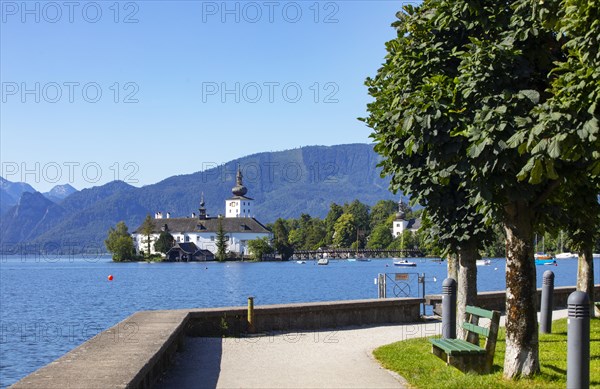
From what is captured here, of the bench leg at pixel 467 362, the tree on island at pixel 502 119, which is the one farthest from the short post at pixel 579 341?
the bench leg at pixel 467 362

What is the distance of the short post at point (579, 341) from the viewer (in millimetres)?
8828

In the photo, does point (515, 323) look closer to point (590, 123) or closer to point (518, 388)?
point (518, 388)

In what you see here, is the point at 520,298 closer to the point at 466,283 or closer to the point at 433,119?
the point at 433,119

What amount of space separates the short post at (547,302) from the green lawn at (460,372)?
0.44m

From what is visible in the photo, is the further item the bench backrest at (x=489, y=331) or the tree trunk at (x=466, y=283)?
A: the tree trunk at (x=466, y=283)

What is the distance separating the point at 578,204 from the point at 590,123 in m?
5.00

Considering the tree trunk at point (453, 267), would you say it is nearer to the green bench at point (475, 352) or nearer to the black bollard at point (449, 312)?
the black bollard at point (449, 312)

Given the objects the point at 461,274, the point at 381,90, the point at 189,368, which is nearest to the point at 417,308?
the point at 461,274

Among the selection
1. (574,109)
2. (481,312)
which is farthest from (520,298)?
(574,109)

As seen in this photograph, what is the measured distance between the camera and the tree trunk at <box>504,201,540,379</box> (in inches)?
466

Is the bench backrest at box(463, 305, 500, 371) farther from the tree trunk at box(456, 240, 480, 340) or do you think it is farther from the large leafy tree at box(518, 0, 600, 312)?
the large leafy tree at box(518, 0, 600, 312)

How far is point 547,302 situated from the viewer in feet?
58.4

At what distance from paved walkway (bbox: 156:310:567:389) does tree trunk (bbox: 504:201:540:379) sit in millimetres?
1779

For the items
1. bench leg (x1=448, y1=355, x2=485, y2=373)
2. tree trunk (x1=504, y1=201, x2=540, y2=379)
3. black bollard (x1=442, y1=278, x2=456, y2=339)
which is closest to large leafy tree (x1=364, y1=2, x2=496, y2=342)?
tree trunk (x1=504, y1=201, x2=540, y2=379)
